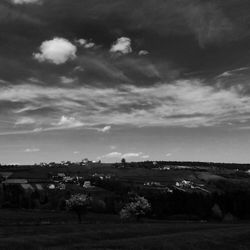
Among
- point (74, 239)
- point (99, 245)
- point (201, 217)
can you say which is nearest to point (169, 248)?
point (99, 245)

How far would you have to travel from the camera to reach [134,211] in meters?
156

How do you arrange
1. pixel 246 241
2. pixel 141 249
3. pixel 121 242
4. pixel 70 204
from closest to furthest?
pixel 141 249, pixel 121 242, pixel 246 241, pixel 70 204

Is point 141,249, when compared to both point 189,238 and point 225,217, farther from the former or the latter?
point 225,217

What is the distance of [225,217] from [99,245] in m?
151

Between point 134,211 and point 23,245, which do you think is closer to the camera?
point 23,245

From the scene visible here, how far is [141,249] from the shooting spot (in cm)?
5484

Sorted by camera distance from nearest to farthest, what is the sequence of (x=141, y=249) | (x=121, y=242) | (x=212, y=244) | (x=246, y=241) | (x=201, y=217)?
1. (x=141, y=249)
2. (x=121, y=242)
3. (x=212, y=244)
4. (x=246, y=241)
5. (x=201, y=217)

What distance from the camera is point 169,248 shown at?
58.2 meters

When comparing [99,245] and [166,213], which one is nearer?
[99,245]

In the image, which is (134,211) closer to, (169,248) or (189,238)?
(189,238)

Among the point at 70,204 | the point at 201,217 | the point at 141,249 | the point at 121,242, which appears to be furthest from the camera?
the point at 201,217

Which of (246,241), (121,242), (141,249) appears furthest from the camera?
(246,241)

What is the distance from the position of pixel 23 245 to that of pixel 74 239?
410 inches

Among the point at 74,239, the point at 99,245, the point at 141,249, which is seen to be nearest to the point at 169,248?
the point at 141,249
